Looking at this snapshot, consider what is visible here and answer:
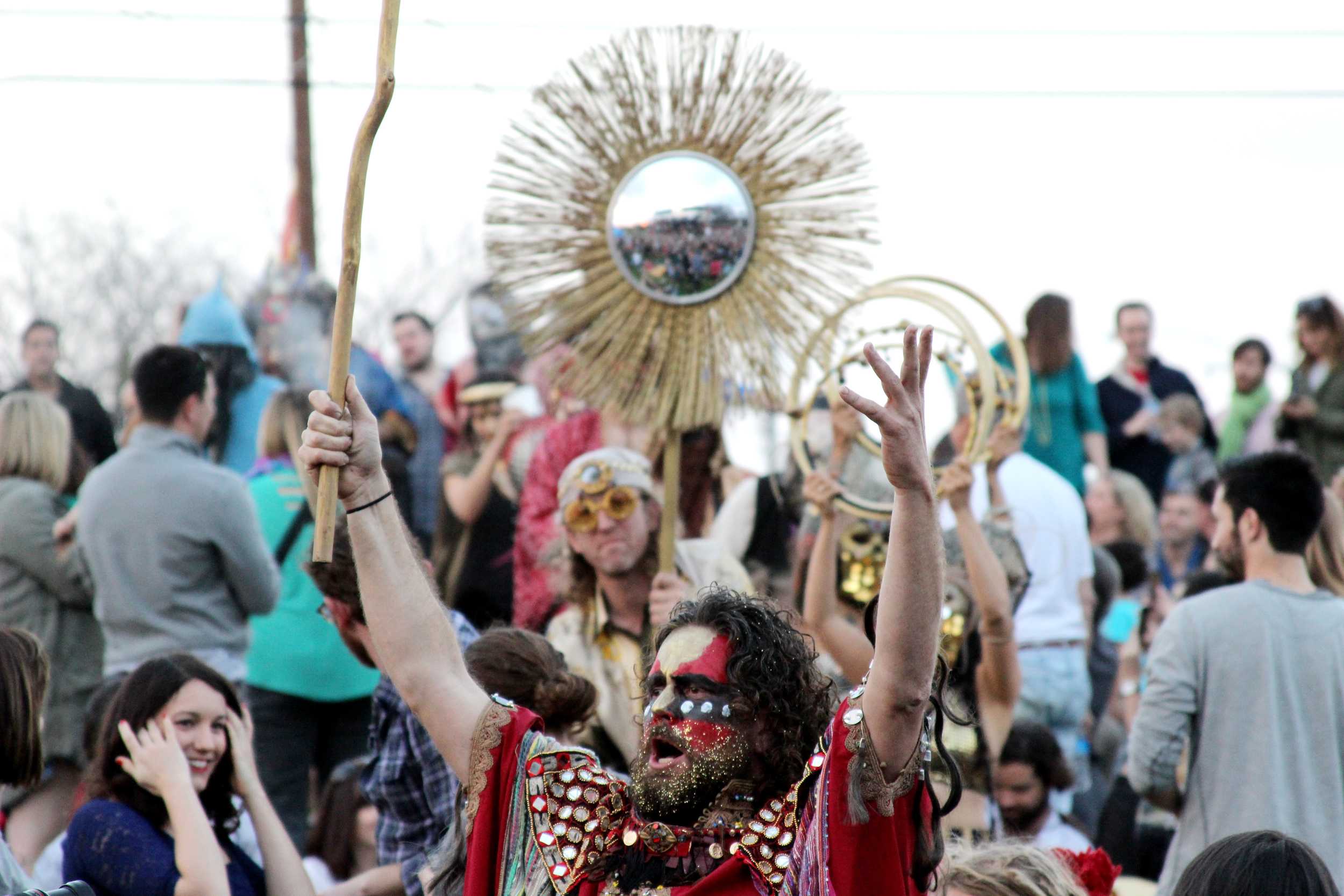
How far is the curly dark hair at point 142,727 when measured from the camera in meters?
3.77

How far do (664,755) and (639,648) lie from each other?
6.42 feet

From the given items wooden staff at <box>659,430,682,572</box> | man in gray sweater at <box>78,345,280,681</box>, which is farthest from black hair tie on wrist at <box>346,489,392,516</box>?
man in gray sweater at <box>78,345,280,681</box>

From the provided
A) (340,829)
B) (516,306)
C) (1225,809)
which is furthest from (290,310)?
(1225,809)

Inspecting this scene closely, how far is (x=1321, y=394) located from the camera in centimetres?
758

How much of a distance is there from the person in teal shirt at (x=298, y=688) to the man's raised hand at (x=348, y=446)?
2.67 metres

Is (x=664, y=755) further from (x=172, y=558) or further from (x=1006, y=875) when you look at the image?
(x=172, y=558)

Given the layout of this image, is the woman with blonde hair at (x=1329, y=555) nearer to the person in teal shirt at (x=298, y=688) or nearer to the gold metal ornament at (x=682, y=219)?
the gold metal ornament at (x=682, y=219)

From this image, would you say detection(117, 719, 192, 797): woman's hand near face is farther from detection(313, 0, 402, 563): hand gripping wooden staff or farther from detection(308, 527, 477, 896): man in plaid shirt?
detection(313, 0, 402, 563): hand gripping wooden staff

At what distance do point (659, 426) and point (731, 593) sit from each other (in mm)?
1293

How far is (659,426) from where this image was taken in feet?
14.3

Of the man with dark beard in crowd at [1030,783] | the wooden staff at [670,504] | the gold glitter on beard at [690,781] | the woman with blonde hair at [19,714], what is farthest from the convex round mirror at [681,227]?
the man with dark beard in crowd at [1030,783]

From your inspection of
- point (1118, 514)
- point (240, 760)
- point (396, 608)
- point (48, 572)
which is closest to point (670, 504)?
point (240, 760)

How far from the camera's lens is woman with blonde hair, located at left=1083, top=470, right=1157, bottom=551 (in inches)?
297

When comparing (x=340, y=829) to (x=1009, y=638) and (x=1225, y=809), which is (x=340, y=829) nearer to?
(x=1009, y=638)
